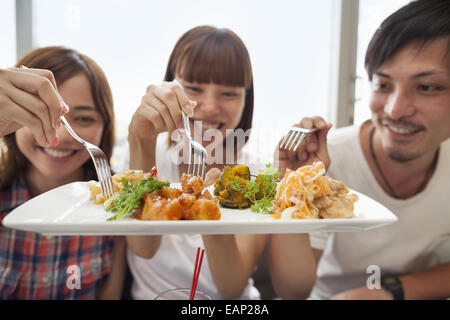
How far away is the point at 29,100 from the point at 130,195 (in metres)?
0.39

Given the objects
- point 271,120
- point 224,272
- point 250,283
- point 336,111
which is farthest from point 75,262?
point 336,111

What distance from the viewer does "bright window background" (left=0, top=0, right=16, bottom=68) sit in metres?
1.14

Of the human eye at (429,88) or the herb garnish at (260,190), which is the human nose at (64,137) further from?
the human eye at (429,88)

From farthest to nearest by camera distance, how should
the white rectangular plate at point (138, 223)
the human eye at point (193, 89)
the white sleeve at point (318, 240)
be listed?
1. the white sleeve at point (318, 240)
2. the human eye at point (193, 89)
3. the white rectangular plate at point (138, 223)

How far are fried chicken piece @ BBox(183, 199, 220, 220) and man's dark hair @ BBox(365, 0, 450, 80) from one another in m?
1.03

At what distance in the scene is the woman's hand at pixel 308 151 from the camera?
1.12 m

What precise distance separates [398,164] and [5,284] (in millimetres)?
1847

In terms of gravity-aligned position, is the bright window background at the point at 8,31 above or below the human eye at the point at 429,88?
above

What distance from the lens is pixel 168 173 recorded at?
1.16m

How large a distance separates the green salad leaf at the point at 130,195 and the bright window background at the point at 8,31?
762 mm

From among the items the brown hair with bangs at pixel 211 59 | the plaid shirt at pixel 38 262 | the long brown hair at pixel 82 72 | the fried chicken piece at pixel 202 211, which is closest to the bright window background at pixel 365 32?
the brown hair with bangs at pixel 211 59

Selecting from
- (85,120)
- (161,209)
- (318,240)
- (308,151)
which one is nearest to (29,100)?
(85,120)

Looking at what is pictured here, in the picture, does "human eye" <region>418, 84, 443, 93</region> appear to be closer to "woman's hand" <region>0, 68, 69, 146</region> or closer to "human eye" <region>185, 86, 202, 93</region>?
"human eye" <region>185, 86, 202, 93</region>
